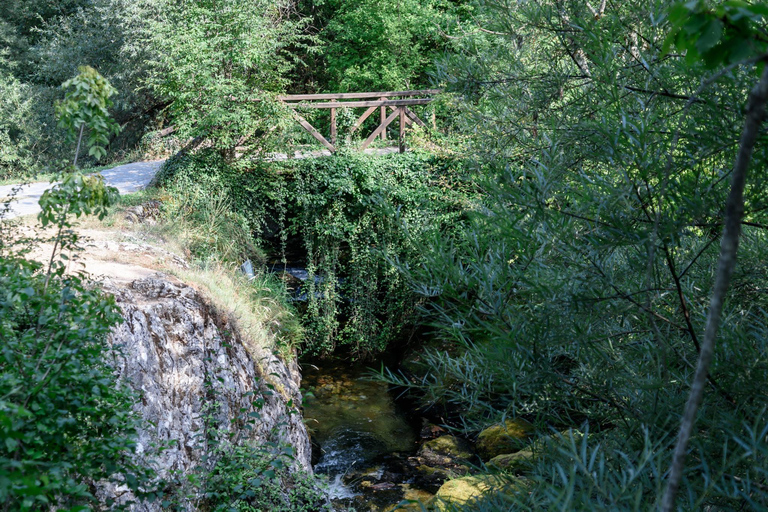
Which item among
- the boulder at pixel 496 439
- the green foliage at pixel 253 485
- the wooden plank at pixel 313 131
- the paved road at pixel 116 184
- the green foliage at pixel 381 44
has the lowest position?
the boulder at pixel 496 439

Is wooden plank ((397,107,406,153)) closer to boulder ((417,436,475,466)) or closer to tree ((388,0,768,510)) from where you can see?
boulder ((417,436,475,466))

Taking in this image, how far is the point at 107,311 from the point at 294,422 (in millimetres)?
3335

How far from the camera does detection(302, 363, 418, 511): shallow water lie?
6.50 metres

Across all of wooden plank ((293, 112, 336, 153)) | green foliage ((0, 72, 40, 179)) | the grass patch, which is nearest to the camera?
the grass patch

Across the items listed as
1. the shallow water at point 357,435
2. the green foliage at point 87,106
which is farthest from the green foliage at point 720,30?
the shallow water at point 357,435

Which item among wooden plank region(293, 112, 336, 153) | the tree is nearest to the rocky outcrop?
the tree

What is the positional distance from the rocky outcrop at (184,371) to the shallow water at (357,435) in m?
1.09

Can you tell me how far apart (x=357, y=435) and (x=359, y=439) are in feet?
0.33

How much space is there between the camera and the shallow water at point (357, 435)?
21.3 feet

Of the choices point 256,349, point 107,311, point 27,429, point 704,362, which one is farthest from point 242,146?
point 704,362

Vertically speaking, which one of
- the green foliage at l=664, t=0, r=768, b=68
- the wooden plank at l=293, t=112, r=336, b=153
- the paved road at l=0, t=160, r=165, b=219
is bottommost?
the paved road at l=0, t=160, r=165, b=219

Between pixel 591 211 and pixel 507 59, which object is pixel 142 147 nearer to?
pixel 507 59

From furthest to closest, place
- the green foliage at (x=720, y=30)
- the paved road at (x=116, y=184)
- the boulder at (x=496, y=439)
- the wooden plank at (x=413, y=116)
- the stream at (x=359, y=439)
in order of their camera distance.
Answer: the wooden plank at (x=413, y=116), the paved road at (x=116, y=184), the boulder at (x=496, y=439), the stream at (x=359, y=439), the green foliage at (x=720, y=30)

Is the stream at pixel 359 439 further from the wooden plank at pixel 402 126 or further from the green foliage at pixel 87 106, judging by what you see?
the wooden plank at pixel 402 126
